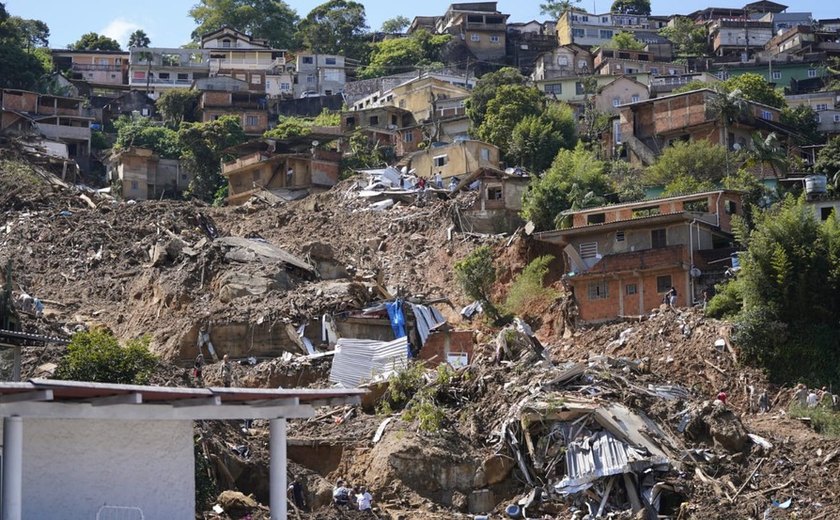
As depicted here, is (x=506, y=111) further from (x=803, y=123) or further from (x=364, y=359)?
(x=364, y=359)

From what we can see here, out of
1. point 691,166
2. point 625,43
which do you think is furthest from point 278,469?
point 625,43

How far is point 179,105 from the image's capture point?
236ft

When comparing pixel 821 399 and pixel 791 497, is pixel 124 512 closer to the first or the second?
pixel 791 497

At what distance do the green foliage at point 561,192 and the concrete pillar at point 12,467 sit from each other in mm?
29138

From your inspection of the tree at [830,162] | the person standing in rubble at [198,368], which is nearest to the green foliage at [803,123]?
the tree at [830,162]

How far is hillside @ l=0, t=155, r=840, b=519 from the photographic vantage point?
1075 inches

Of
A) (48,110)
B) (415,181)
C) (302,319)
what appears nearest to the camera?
(302,319)

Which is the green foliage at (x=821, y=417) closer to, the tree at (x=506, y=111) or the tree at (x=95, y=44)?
the tree at (x=506, y=111)

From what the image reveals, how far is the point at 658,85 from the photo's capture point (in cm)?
6731

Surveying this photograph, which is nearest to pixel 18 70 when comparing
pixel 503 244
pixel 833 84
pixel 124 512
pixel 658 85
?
pixel 658 85

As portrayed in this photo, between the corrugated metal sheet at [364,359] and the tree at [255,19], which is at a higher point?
the tree at [255,19]

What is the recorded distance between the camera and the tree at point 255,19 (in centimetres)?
9393

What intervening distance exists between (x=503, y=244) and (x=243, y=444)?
18.2 meters

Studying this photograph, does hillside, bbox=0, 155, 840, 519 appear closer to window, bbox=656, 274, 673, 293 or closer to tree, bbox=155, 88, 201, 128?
window, bbox=656, 274, 673, 293
